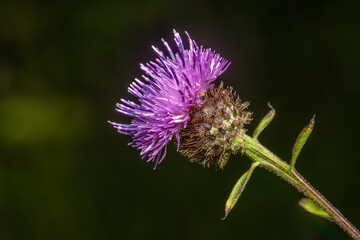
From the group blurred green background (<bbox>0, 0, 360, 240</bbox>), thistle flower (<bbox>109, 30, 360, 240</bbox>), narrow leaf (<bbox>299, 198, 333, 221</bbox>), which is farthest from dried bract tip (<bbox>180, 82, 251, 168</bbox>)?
blurred green background (<bbox>0, 0, 360, 240</bbox>)

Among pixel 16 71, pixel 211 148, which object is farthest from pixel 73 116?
pixel 211 148

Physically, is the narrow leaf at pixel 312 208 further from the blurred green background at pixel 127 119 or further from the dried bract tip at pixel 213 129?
the blurred green background at pixel 127 119

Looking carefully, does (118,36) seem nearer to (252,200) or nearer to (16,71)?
(16,71)

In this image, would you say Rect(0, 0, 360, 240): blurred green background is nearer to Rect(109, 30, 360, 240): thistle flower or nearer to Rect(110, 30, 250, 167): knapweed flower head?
Rect(109, 30, 360, 240): thistle flower

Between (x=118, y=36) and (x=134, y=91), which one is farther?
(x=118, y=36)

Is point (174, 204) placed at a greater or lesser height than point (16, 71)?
lesser

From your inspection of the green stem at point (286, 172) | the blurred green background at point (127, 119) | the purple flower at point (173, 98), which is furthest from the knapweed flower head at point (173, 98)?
the blurred green background at point (127, 119)
